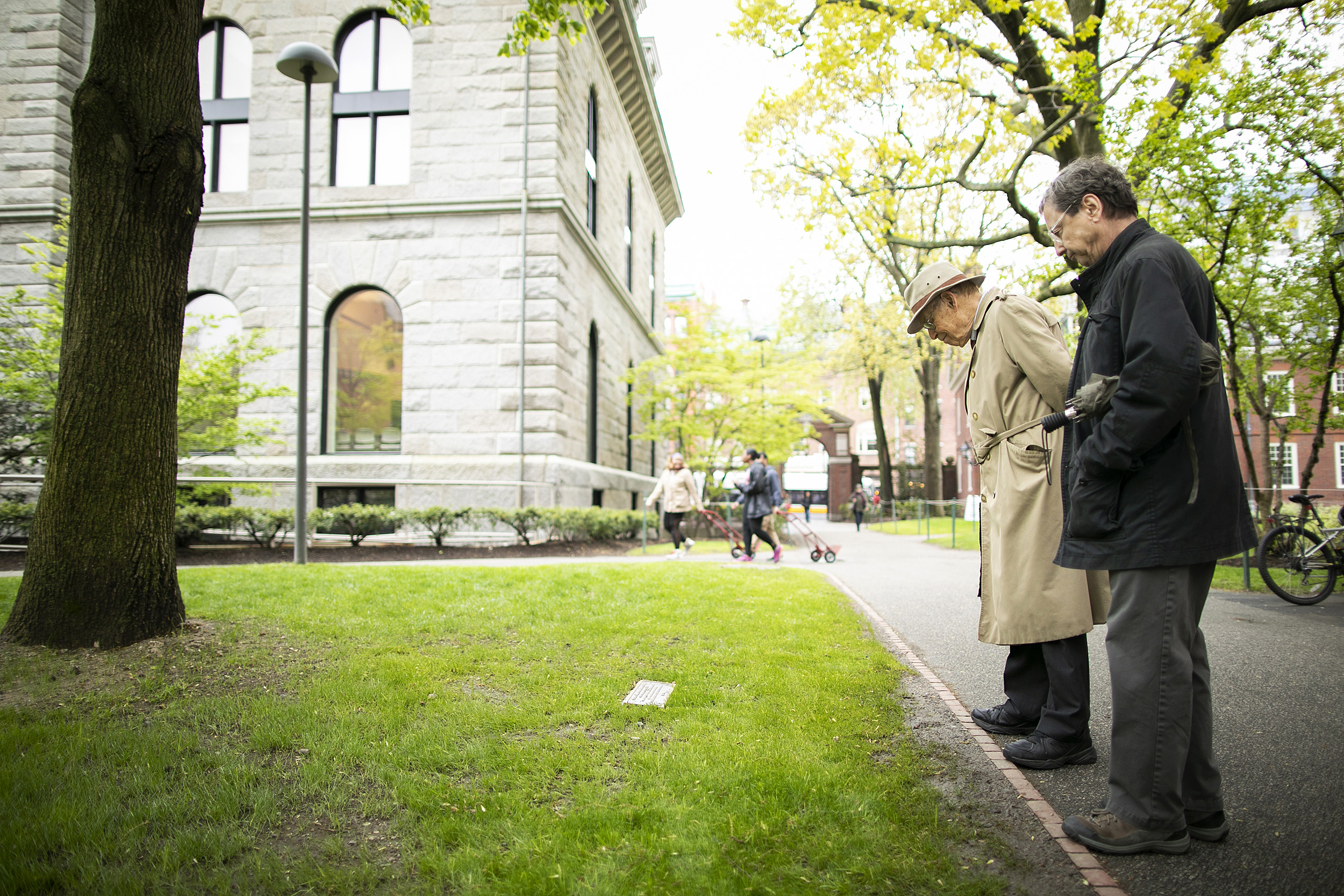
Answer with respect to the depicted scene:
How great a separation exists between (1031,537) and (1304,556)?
7485mm

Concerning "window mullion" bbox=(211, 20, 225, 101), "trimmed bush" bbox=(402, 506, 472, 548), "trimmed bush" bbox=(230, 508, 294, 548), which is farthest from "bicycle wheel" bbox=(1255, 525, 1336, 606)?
"window mullion" bbox=(211, 20, 225, 101)

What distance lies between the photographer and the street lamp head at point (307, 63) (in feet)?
30.3

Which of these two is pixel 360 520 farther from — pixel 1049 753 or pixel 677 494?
pixel 1049 753

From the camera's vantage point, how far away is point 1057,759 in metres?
3.25

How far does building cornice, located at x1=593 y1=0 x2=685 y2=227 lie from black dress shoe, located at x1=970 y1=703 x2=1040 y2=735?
1782cm

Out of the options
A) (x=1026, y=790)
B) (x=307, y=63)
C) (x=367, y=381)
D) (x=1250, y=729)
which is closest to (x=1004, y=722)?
(x=1026, y=790)

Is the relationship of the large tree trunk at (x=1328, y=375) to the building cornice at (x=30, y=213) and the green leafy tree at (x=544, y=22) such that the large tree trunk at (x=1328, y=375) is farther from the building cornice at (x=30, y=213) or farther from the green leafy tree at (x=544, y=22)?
the building cornice at (x=30, y=213)

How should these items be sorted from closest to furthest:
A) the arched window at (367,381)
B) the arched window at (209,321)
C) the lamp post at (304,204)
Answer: the lamp post at (304,204), the arched window at (209,321), the arched window at (367,381)

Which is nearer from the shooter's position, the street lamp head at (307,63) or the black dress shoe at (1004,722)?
the black dress shoe at (1004,722)

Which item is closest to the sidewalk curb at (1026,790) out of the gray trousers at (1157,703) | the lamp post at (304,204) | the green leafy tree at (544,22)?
the gray trousers at (1157,703)

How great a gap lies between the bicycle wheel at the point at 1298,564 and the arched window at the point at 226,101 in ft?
60.3

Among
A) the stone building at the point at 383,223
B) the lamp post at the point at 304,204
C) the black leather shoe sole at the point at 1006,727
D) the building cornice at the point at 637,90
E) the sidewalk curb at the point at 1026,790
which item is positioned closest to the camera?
the sidewalk curb at the point at 1026,790

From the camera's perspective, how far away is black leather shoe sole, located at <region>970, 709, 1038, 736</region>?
12.0 ft

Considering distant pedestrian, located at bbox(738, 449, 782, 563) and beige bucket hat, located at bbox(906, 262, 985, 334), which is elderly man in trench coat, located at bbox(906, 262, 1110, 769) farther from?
distant pedestrian, located at bbox(738, 449, 782, 563)
